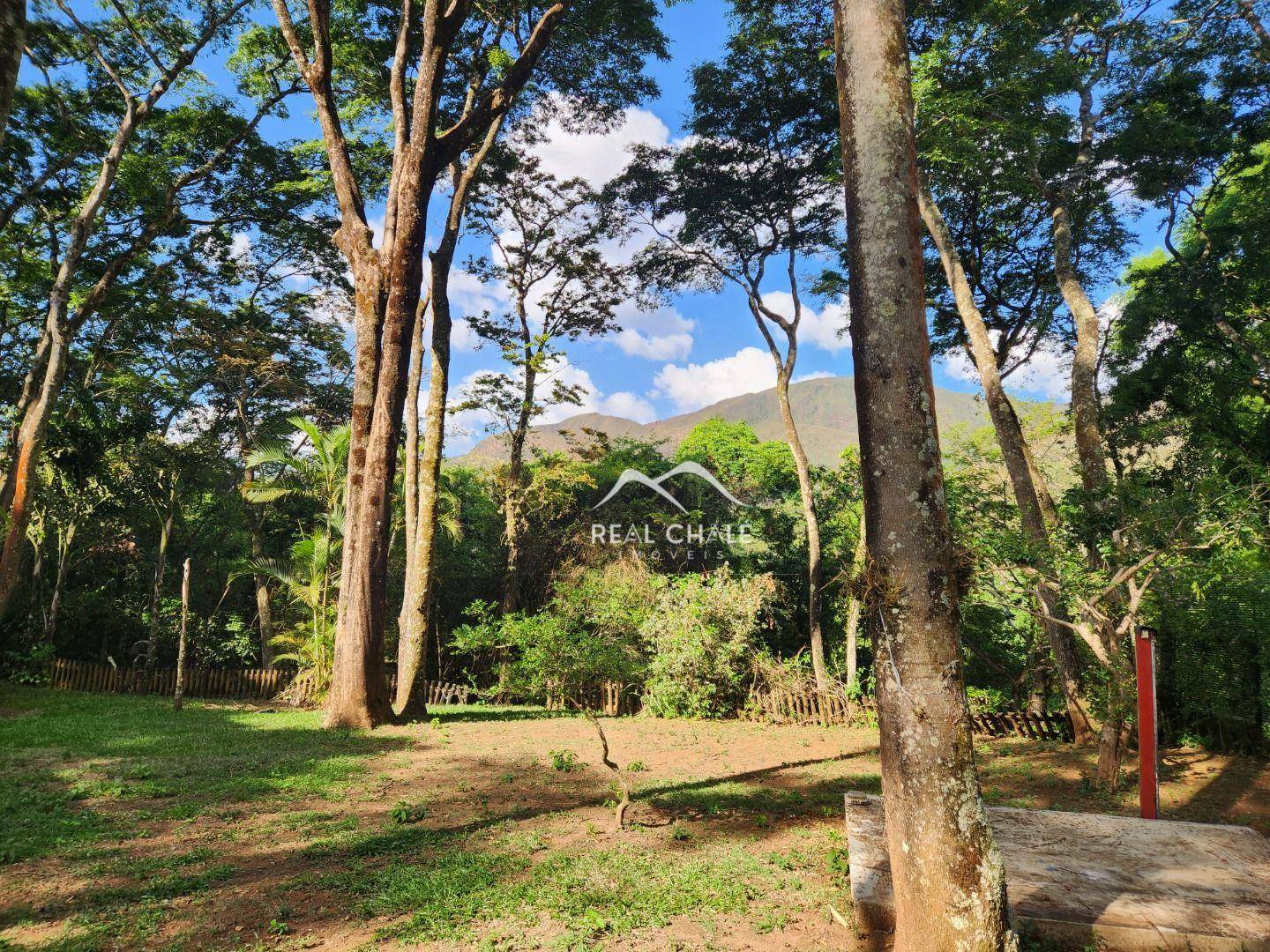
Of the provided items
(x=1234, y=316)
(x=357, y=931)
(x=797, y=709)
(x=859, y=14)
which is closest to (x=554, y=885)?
(x=357, y=931)

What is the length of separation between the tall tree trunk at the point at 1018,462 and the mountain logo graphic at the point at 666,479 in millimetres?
9486

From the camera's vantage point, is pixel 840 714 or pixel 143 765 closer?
pixel 143 765

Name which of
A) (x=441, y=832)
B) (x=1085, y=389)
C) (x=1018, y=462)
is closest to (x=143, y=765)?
(x=441, y=832)

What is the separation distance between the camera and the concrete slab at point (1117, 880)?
296 cm

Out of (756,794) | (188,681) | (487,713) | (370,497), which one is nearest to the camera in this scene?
(756,794)

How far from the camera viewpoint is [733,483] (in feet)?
65.4

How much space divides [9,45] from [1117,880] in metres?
6.63

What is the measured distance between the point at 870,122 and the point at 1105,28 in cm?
1355

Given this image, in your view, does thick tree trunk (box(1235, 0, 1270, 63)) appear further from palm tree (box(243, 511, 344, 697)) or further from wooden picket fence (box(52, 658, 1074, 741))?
palm tree (box(243, 511, 344, 697))

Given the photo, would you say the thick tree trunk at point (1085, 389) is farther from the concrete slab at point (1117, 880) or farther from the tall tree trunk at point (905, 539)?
the tall tree trunk at point (905, 539)

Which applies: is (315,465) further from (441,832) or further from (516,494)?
(441,832)

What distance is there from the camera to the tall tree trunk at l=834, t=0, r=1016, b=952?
2436 mm

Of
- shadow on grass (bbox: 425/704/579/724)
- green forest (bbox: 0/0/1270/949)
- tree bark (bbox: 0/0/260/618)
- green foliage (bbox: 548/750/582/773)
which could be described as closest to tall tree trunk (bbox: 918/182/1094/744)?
green forest (bbox: 0/0/1270/949)

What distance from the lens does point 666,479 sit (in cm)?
1948
